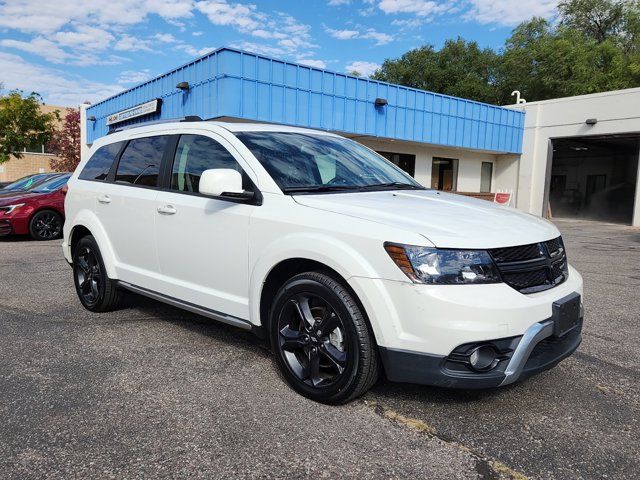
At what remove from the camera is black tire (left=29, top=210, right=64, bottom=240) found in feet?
36.6

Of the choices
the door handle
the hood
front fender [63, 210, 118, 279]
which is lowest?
front fender [63, 210, 118, 279]

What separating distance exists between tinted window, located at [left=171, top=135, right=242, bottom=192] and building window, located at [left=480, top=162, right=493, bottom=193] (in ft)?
78.2

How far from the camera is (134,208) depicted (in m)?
4.41

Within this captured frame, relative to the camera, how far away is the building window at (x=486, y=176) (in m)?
26.1

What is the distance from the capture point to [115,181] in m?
4.79

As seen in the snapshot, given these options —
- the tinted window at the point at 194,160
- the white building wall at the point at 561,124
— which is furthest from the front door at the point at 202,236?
the white building wall at the point at 561,124

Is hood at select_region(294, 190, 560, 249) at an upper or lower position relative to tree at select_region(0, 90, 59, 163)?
lower

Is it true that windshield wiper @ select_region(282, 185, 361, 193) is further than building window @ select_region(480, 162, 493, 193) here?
No

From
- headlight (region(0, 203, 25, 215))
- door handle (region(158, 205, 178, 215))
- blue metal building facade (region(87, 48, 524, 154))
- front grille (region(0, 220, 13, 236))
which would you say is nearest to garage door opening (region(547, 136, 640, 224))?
blue metal building facade (region(87, 48, 524, 154))

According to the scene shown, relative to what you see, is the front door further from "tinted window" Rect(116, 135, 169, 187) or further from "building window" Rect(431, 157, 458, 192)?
"building window" Rect(431, 157, 458, 192)

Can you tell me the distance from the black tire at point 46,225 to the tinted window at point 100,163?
685 centimetres

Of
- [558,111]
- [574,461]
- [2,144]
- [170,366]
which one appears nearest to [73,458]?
[170,366]

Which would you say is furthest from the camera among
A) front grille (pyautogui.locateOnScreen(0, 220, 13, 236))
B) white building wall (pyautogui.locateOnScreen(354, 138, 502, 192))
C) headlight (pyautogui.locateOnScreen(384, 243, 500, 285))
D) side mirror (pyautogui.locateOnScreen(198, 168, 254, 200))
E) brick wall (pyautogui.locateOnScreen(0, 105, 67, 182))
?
brick wall (pyautogui.locateOnScreen(0, 105, 67, 182))

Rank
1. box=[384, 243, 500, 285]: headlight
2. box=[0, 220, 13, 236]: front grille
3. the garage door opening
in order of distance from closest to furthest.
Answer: box=[384, 243, 500, 285]: headlight → box=[0, 220, 13, 236]: front grille → the garage door opening
